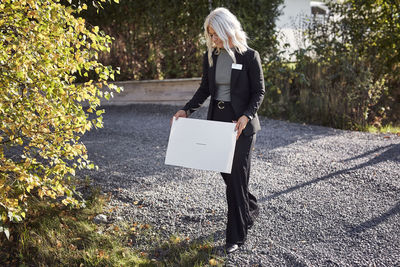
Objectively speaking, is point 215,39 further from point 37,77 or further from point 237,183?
point 37,77

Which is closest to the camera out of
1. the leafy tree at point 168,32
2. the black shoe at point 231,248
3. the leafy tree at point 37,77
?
the leafy tree at point 37,77

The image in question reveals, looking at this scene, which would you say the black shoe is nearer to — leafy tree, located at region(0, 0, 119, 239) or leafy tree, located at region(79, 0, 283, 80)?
leafy tree, located at region(0, 0, 119, 239)

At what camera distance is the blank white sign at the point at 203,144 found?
3027 mm

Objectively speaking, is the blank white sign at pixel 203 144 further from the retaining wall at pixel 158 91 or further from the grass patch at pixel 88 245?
the retaining wall at pixel 158 91

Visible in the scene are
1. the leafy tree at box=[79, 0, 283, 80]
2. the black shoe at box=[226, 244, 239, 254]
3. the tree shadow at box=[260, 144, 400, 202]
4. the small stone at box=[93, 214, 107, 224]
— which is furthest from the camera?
the leafy tree at box=[79, 0, 283, 80]

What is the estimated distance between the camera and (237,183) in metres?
3.29

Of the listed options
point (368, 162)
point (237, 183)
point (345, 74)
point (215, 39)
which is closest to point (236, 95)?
point (215, 39)

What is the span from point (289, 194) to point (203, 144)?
6.39 feet

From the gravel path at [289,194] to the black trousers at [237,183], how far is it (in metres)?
0.20

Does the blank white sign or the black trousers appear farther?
the black trousers

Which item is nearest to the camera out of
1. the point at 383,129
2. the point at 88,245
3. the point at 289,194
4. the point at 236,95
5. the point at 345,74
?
the point at 236,95

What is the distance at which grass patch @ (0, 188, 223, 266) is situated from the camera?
3480mm

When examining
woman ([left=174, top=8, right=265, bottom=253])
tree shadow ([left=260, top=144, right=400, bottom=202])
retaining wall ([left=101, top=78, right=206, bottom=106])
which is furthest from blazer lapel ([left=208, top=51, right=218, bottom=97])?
retaining wall ([left=101, top=78, right=206, bottom=106])

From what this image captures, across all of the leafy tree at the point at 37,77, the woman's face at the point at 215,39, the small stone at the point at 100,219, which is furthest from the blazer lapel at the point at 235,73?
the small stone at the point at 100,219
